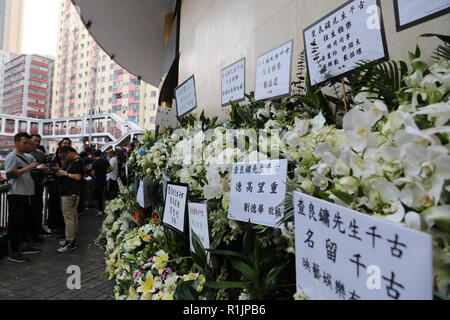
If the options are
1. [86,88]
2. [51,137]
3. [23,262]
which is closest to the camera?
[23,262]

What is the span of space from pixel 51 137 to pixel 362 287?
50.6 m

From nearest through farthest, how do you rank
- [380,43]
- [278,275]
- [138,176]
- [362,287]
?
[362,287], [278,275], [380,43], [138,176]

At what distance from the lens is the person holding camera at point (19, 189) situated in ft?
12.8

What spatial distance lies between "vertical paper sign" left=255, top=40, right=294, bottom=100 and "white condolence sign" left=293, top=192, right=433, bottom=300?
1.02m

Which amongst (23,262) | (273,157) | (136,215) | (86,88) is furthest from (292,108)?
(86,88)

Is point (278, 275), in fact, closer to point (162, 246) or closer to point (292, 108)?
point (292, 108)

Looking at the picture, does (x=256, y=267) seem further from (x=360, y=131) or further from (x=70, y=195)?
(x=70, y=195)

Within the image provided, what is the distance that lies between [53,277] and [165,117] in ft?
7.60

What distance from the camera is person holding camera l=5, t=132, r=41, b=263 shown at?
391cm

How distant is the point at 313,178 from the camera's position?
83 centimetres

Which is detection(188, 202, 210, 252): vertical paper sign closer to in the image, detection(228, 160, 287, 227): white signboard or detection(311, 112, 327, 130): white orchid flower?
detection(228, 160, 287, 227): white signboard

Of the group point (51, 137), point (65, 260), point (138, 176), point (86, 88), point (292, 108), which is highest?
point (86, 88)

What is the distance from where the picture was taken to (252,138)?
1254 mm

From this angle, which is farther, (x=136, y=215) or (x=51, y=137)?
(x=51, y=137)
